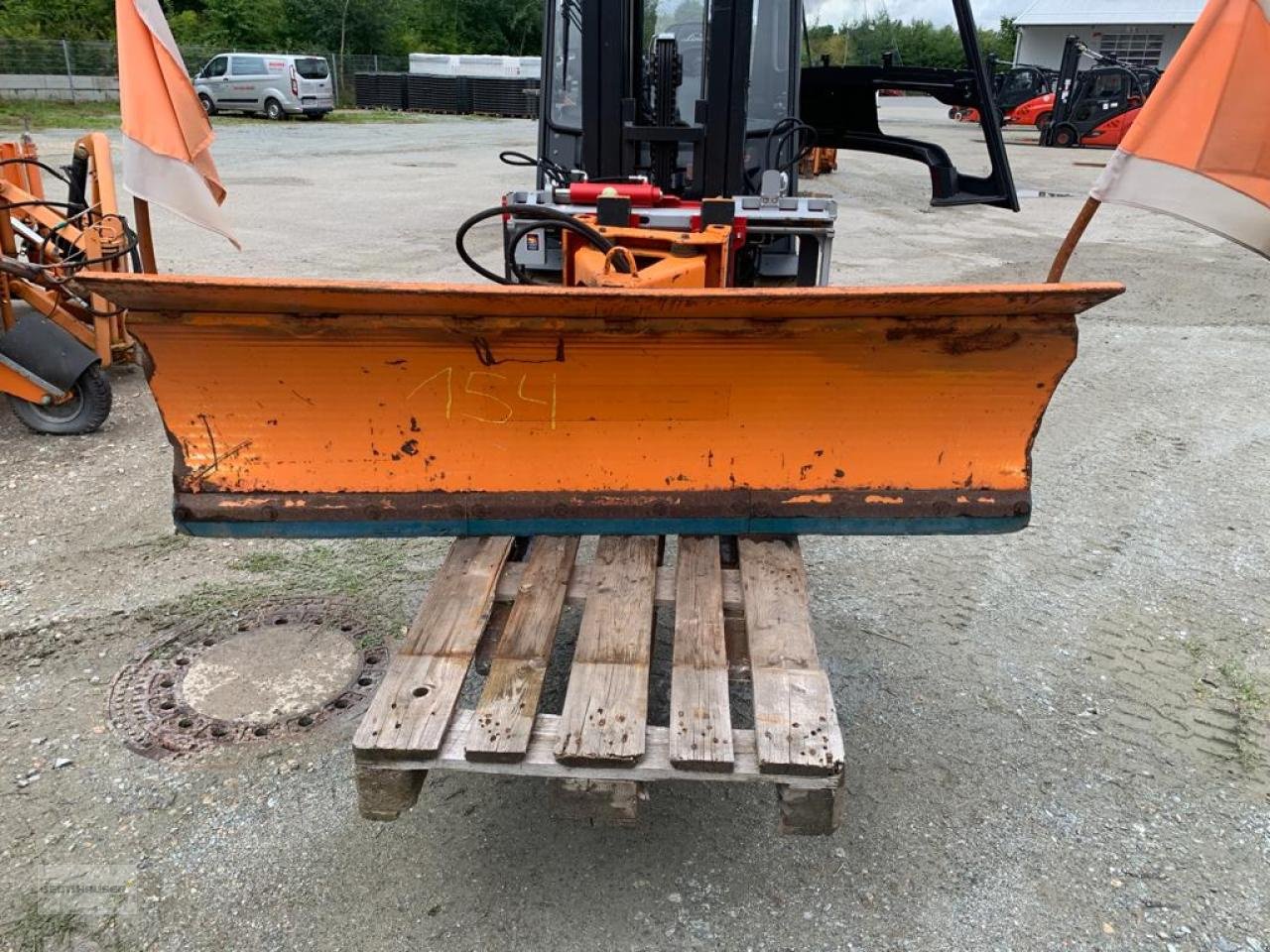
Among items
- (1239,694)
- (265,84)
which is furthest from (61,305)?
(265,84)

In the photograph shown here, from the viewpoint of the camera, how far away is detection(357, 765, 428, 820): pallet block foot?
6.91 feet

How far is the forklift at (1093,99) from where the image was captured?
74.2 ft

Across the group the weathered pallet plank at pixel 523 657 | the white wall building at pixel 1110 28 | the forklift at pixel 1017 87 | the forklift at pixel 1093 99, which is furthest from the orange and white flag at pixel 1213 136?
the white wall building at pixel 1110 28

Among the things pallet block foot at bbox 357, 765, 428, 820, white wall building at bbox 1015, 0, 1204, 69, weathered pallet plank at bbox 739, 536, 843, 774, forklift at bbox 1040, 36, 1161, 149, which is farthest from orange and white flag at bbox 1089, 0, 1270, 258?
white wall building at bbox 1015, 0, 1204, 69

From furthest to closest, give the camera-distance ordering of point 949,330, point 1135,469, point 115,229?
point 115,229 → point 1135,469 → point 949,330

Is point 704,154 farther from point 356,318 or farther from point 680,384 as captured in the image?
point 356,318

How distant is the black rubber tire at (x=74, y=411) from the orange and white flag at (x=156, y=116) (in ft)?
9.15

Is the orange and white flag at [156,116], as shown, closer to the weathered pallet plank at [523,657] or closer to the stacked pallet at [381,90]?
the weathered pallet plank at [523,657]

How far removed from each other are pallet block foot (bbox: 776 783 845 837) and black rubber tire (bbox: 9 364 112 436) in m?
4.45

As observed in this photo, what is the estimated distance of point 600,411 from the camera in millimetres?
2650

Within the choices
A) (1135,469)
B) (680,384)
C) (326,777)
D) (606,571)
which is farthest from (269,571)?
(1135,469)

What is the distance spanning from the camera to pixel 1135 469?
15.9 ft

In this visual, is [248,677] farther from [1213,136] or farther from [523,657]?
[1213,136]

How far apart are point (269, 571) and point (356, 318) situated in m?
1.70
